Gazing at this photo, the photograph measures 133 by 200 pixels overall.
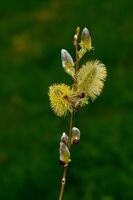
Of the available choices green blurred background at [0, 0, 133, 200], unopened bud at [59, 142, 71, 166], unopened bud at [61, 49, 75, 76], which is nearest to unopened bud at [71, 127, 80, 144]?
unopened bud at [59, 142, 71, 166]

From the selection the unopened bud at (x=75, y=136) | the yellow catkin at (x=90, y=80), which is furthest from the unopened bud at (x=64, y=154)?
the yellow catkin at (x=90, y=80)

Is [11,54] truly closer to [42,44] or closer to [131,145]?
[42,44]

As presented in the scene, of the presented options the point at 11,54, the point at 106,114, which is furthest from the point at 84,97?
the point at 11,54

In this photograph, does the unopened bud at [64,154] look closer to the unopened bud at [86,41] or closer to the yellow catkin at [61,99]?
the yellow catkin at [61,99]

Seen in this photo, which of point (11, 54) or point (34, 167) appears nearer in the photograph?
point (34, 167)

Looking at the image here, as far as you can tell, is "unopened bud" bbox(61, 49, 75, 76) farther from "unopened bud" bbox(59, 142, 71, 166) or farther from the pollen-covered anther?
"unopened bud" bbox(59, 142, 71, 166)
